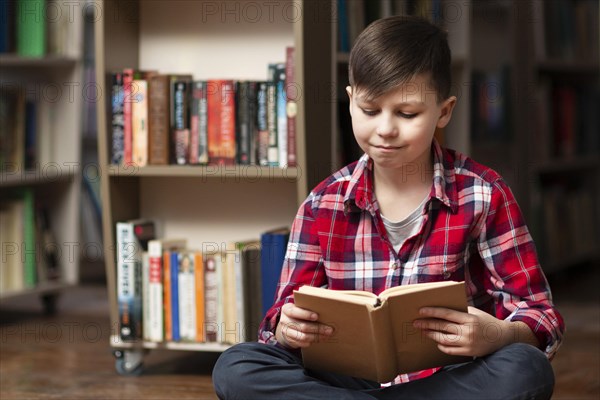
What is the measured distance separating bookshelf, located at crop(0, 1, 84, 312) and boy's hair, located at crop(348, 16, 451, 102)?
1521mm

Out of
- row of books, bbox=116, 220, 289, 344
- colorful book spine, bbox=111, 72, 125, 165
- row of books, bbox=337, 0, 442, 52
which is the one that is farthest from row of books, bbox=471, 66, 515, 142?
colorful book spine, bbox=111, 72, 125, 165

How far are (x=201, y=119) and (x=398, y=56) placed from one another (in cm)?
71

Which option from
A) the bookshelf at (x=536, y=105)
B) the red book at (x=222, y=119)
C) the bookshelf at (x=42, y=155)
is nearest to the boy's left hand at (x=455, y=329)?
the red book at (x=222, y=119)

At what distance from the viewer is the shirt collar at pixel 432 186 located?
140 cm

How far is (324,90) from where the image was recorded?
1903 millimetres

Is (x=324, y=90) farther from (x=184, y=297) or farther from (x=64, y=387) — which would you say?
(x=64, y=387)

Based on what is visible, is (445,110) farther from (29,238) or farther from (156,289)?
(29,238)

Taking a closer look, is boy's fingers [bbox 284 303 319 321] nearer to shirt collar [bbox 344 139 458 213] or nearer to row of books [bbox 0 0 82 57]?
shirt collar [bbox 344 139 458 213]

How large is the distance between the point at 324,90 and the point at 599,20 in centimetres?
213

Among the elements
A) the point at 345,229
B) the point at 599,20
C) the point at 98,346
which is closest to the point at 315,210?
the point at 345,229

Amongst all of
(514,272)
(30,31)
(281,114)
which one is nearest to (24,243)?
(30,31)

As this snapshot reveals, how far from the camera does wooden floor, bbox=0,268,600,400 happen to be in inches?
74.9

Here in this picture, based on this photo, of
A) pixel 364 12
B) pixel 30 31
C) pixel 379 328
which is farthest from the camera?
pixel 30 31

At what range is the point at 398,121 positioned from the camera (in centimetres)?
133
